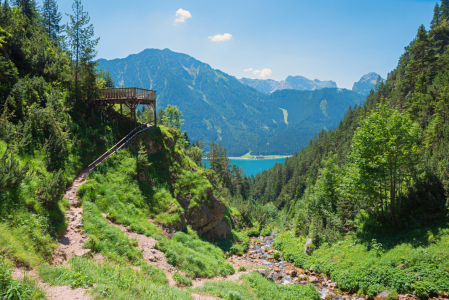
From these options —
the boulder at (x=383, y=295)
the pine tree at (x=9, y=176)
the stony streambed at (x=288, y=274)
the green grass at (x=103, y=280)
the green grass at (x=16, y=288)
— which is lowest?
the stony streambed at (x=288, y=274)

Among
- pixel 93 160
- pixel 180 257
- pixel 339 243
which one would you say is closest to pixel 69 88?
pixel 93 160

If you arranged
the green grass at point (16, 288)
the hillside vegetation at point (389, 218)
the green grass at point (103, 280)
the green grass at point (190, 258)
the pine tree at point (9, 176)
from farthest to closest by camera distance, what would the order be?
1. the hillside vegetation at point (389, 218)
2. the green grass at point (190, 258)
3. the pine tree at point (9, 176)
4. the green grass at point (103, 280)
5. the green grass at point (16, 288)

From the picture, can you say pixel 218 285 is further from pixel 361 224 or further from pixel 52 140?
pixel 361 224

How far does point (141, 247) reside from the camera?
12.6 meters

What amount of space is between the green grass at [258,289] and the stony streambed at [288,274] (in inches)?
61.3

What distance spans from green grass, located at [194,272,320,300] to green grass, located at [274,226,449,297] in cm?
338

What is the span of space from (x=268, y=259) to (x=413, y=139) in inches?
716

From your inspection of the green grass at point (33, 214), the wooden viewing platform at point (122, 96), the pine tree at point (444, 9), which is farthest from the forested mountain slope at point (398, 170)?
the pine tree at point (444, 9)

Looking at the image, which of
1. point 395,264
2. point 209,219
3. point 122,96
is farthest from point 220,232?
point 122,96

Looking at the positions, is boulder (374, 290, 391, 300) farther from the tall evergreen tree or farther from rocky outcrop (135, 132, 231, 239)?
the tall evergreen tree

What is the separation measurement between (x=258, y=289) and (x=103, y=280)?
33.9 feet

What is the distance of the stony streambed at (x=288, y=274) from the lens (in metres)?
15.6

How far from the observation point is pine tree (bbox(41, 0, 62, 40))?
3884 cm

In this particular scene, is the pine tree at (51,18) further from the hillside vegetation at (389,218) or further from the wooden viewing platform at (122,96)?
the hillside vegetation at (389,218)
